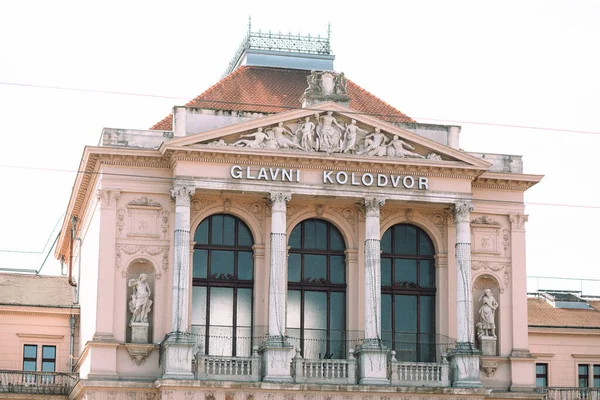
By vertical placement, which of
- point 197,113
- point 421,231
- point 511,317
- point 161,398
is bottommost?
point 161,398

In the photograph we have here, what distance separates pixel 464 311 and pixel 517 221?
587cm

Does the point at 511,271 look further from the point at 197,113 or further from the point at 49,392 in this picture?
the point at 49,392

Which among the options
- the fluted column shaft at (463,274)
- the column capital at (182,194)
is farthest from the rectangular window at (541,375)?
the column capital at (182,194)

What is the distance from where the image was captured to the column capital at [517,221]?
2398 inches

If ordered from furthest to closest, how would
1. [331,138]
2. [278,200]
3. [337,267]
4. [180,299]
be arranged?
[337,267] < [331,138] < [278,200] < [180,299]

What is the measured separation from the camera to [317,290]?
58.9m

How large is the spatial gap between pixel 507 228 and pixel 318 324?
974 cm

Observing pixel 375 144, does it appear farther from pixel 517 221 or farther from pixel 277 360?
pixel 277 360

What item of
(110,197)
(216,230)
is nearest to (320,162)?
(216,230)

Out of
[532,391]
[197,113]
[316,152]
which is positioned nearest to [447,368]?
[532,391]

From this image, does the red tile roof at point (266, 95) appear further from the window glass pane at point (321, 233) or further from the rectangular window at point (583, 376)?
the rectangular window at point (583, 376)

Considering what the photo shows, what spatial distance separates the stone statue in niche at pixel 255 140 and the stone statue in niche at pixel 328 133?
2277 mm

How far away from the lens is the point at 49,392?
6094 cm

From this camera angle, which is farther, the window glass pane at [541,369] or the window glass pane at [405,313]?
the window glass pane at [541,369]
